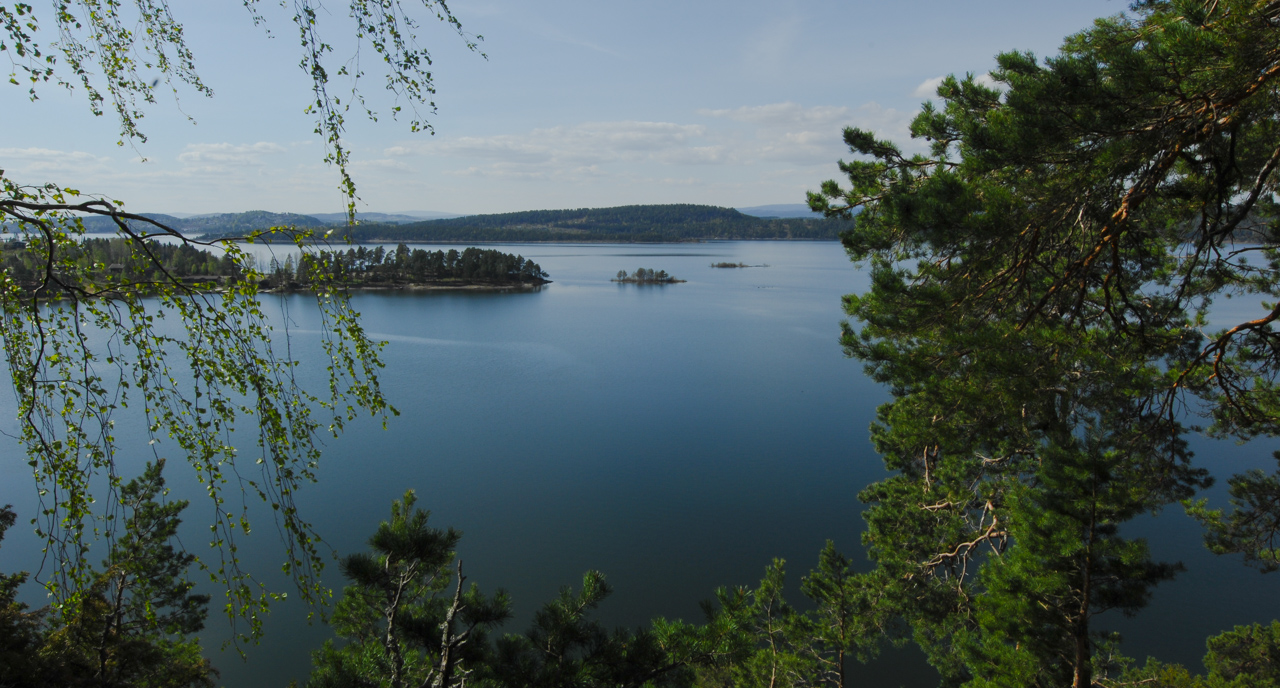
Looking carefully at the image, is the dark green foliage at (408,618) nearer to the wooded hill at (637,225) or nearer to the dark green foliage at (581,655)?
the dark green foliage at (581,655)

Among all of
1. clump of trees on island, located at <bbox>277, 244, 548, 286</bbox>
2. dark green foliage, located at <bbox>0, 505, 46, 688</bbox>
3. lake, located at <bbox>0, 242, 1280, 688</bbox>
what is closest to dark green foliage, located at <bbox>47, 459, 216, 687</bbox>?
dark green foliage, located at <bbox>0, 505, 46, 688</bbox>

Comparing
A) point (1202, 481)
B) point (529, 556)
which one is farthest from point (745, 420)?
point (1202, 481)

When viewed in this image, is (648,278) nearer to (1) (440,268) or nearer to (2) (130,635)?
(1) (440,268)

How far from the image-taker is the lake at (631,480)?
10203mm

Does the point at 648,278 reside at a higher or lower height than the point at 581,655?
higher

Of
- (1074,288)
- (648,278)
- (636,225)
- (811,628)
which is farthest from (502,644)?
(636,225)

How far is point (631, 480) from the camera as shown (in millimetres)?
14195

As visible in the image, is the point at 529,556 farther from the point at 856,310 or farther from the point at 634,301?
the point at 634,301

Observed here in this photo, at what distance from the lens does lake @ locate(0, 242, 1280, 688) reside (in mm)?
10203

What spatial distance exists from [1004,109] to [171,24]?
3.65m

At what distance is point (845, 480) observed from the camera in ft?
46.1

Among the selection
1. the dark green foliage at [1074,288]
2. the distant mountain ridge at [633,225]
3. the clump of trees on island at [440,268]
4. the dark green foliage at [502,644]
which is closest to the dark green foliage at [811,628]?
the dark green foliage at [1074,288]

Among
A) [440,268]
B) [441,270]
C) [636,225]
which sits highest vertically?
[636,225]

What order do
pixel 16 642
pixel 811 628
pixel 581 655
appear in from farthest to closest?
pixel 811 628 → pixel 16 642 → pixel 581 655
